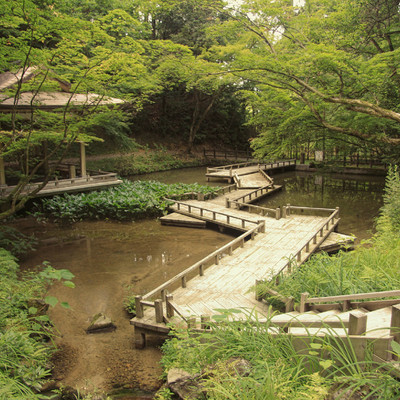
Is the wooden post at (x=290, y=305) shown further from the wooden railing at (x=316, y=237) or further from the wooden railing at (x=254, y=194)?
the wooden railing at (x=254, y=194)

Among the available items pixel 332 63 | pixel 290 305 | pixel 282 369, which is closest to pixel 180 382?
pixel 282 369

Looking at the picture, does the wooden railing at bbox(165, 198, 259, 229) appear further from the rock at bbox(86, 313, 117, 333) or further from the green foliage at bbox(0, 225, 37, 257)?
the rock at bbox(86, 313, 117, 333)

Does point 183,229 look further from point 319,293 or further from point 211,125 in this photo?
point 211,125

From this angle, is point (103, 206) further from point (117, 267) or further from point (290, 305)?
point (290, 305)

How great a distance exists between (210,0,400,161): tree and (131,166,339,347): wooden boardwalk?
A: 4.82 meters

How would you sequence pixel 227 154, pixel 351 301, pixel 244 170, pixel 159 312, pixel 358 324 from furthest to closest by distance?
1. pixel 227 154
2. pixel 244 170
3. pixel 159 312
4. pixel 351 301
5. pixel 358 324

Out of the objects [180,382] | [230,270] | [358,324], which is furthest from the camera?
[230,270]

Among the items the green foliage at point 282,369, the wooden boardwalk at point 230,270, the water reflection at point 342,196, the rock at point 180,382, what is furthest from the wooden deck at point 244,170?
the green foliage at point 282,369

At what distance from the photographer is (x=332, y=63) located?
11523 millimetres

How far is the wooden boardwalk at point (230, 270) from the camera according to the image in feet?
22.2

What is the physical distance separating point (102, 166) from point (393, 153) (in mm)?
22141

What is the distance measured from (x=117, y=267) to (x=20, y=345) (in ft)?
19.5

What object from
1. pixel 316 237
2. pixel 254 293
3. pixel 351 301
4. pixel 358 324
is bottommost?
pixel 254 293

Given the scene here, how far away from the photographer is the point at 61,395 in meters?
5.40
